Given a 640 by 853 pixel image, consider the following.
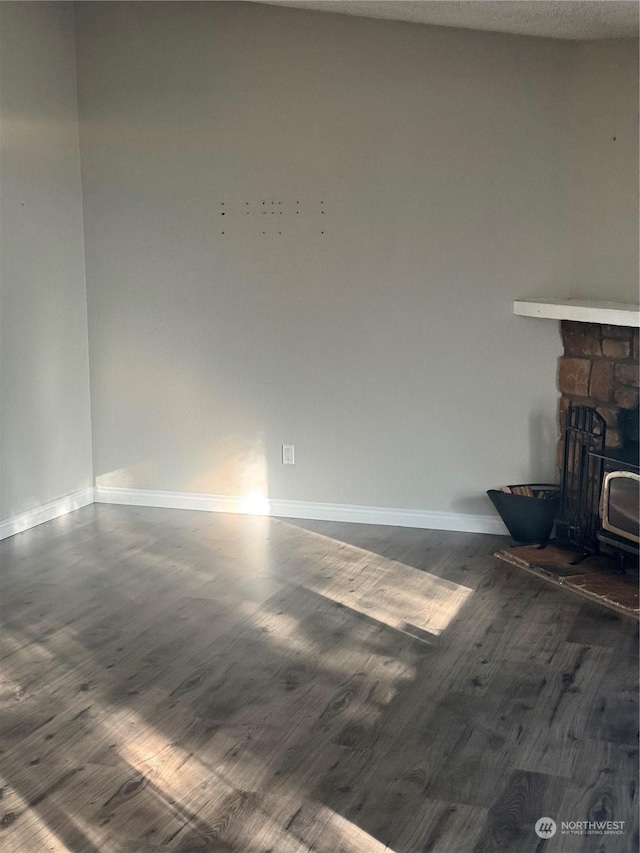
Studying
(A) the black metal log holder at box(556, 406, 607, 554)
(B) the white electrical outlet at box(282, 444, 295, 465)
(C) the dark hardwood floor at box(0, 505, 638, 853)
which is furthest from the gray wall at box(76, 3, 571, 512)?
(C) the dark hardwood floor at box(0, 505, 638, 853)

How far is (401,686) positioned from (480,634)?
0.56 m

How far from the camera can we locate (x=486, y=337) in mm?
4773

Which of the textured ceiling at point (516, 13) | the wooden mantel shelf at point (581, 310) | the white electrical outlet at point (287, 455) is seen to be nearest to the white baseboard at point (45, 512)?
the white electrical outlet at point (287, 455)

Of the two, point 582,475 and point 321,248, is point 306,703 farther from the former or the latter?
point 321,248

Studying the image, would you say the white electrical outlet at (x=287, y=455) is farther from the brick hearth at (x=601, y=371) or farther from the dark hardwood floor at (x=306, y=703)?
the brick hearth at (x=601, y=371)

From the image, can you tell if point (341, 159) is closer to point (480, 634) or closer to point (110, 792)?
point (480, 634)

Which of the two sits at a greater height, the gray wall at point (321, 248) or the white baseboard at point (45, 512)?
the gray wall at point (321, 248)

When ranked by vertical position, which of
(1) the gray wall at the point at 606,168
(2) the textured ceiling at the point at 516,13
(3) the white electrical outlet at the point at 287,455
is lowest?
(3) the white electrical outlet at the point at 287,455

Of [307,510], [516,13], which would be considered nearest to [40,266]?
[307,510]

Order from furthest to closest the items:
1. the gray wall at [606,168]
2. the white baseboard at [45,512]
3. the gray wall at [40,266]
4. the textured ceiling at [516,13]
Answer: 1. the white baseboard at [45,512]
2. the gray wall at [40,266]
3. the gray wall at [606,168]
4. the textured ceiling at [516,13]

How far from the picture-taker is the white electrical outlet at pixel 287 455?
17.0 feet

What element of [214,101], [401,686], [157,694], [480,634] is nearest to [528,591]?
[480,634]

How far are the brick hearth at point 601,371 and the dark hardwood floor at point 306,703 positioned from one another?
2.79 feet

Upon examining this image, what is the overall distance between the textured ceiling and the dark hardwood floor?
7.49ft
